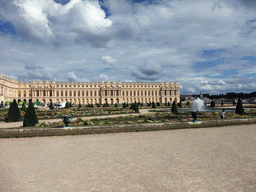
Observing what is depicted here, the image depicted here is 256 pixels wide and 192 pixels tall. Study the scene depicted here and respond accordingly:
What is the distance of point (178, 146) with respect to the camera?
295 inches

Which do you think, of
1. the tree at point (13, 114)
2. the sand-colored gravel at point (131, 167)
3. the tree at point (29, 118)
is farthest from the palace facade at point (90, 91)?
the sand-colored gravel at point (131, 167)

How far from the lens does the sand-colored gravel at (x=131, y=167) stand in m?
4.17

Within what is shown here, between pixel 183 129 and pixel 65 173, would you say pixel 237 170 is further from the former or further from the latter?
pixel 183 129

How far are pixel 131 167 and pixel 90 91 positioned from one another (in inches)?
3259

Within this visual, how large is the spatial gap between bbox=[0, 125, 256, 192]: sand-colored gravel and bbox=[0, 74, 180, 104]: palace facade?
76.7 m

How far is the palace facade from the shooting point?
80.9m

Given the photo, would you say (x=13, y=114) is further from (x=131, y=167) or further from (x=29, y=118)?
(x=131, y=167)

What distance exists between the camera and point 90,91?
8619 cm

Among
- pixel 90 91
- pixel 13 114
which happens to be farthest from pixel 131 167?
pixel 90 91

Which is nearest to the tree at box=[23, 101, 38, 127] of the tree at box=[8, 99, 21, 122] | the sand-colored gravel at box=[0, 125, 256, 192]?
the sand-colored gravel at box=[0, 125, 256, 192]

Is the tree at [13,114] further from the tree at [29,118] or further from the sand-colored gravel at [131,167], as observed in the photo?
the sand-colored gravel at [131,167]

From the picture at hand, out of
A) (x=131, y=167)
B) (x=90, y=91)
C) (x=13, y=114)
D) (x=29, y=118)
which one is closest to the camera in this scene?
(x=131, y=167)

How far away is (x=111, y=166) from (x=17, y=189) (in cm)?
226

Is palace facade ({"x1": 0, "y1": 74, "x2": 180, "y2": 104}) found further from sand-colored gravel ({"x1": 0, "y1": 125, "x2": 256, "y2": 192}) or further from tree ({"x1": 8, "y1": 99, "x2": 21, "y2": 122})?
sand-colored gravel ({"x1": 0, "y1": 125, "x2": 256, "y2": 192})
